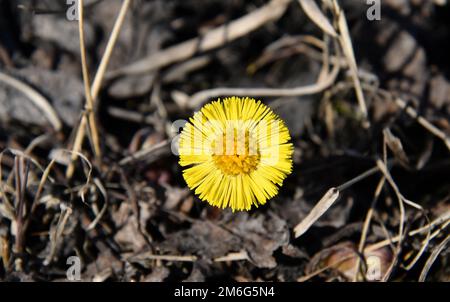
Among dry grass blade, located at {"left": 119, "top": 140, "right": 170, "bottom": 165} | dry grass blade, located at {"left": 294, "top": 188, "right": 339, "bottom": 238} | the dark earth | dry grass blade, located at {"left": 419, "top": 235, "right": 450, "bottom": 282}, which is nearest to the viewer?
dry grass blade, located at {"left": 294, "top": 188, "right": 339, "bottom": 238}

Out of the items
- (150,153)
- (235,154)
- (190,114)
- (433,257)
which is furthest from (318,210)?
(190,114)

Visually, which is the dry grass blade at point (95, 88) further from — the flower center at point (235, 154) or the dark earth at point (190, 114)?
the flower center at point (235, 154)

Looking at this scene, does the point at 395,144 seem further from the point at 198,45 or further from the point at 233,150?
the point at 198,45

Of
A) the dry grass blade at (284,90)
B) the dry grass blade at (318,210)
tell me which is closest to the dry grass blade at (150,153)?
the dry grass blade at (284,90)

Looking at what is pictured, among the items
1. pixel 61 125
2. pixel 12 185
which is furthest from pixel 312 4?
pixel 12 185

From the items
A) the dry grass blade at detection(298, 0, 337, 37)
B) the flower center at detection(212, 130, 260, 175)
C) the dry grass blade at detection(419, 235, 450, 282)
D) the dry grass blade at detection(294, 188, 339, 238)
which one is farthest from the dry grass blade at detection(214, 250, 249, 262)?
the dry grass blade at detection(298, 0, 337, 37)

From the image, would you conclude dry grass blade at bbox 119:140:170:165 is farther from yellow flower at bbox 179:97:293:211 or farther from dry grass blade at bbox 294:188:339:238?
dry grass blade at bbox 294:188:339:238
